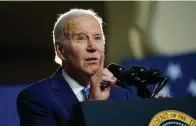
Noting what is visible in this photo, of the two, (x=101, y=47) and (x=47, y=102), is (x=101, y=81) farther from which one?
(x=47, y=102)

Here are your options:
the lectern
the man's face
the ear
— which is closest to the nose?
the man's face

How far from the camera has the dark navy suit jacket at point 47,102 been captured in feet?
6.05

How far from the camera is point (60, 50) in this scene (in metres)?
1.94

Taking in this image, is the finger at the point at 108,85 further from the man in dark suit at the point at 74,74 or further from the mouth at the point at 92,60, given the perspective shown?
the mouth at the point at 92,60

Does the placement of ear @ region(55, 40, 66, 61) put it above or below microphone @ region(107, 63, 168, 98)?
above

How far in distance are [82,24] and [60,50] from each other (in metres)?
0.16

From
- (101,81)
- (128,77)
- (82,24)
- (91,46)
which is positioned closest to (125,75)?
(128,77)

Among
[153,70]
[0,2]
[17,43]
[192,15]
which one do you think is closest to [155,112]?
[153,70]

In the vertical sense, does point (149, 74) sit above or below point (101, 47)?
below

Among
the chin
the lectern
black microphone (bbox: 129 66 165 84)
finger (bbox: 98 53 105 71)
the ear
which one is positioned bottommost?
the lectern

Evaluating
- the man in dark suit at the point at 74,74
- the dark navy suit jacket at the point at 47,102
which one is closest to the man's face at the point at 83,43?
the man in dark suit at the point at 74,74

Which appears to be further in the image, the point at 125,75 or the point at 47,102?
the point at 125,75

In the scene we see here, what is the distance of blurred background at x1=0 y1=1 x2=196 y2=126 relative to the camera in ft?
6.28

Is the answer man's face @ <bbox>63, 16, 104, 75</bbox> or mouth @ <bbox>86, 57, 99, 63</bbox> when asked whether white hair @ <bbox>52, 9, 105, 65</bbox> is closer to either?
man's face @ <bbox>63, 16, 104, 75</bbox>
